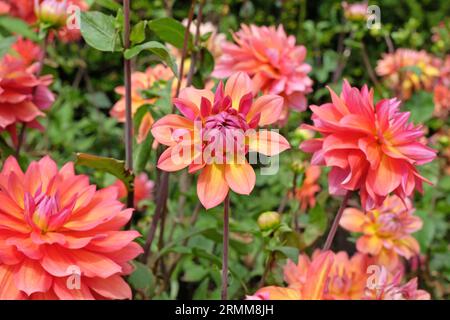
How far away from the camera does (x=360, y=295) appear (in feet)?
2.95

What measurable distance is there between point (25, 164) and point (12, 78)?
0.14 metres

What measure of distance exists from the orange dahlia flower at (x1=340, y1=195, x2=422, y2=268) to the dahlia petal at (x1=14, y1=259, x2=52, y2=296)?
0.53 m

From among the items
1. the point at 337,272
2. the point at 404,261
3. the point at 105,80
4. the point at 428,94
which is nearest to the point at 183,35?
the point at 337,272

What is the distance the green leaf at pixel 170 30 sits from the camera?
36.4 inches

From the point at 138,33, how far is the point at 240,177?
0.91ft

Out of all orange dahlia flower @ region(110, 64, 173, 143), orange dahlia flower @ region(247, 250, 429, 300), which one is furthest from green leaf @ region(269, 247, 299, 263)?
orange dahlia flower @ region(110, 64, 173, 143)

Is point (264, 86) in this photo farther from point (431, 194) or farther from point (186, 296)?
point (431, 194)

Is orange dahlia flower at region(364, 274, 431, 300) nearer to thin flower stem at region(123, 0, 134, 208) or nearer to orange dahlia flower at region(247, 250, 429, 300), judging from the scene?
orange dahlia flower at region(247, 250, 429, 300)

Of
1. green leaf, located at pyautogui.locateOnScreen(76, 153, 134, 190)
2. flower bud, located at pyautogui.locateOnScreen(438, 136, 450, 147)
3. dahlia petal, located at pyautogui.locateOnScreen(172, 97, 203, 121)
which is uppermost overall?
flower bud, located at pyautogui.locateOnScreen(438, 136, 450, 147)

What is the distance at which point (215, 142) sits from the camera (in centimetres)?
69

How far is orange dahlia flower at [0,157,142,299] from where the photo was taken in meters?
0.71

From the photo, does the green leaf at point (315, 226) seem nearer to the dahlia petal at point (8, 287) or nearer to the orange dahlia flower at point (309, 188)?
the orange dahlia flower at point (309, 188)

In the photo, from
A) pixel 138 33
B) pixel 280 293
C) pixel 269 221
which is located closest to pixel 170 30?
pixel 138 33

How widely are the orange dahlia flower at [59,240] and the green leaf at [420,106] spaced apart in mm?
991
